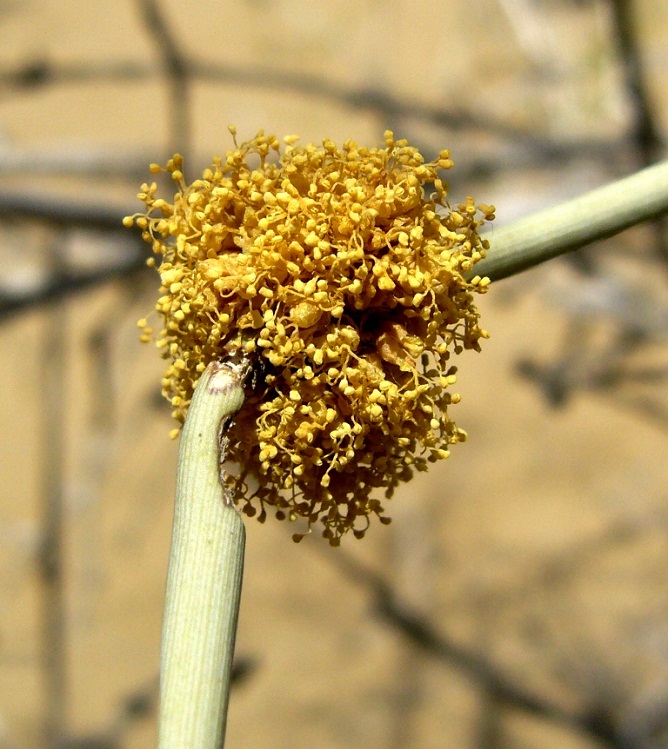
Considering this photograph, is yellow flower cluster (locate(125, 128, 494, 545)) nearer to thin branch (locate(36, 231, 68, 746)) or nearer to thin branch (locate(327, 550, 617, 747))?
thin branch (locate(36, 231, 68, 746))

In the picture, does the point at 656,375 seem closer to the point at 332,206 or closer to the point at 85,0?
the point at 332,206

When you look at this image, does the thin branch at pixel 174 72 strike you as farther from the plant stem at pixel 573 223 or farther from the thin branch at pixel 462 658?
the plant stem at pixel 573 223

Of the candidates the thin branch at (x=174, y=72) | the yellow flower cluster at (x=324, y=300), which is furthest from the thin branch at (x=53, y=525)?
the yellow flower cluster at (x=324, y=300)

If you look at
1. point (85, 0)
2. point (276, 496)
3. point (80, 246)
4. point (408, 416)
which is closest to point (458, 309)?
point (408, 416)

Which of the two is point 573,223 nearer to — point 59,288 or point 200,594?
point 200,594

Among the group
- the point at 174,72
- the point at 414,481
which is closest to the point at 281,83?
the point at 174,72

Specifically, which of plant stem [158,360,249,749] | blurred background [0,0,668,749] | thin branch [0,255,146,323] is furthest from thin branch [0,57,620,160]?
plant stem [158,360,249,749]

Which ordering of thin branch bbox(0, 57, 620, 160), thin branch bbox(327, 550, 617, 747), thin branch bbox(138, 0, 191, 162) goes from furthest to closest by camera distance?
thin branch bbox(138, 0, 191, 162) < thin branch bbox(0, 57, 620, 160) < thin branch bbox(327, 550, 617, 747)
